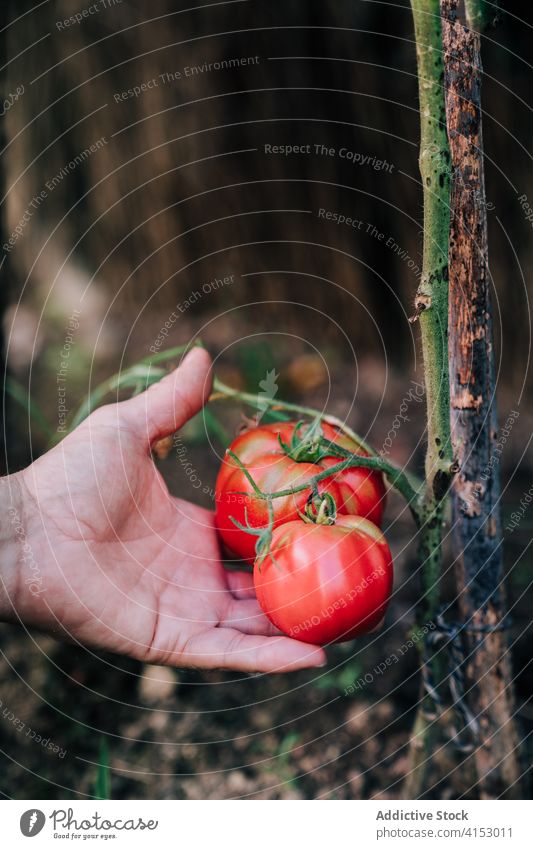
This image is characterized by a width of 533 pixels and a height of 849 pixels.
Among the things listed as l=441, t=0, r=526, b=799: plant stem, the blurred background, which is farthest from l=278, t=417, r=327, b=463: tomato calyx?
the blurred background

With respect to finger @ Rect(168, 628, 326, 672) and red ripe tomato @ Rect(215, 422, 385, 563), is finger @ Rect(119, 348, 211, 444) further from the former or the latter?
finger @ Rect(168, 628, 326, 672)

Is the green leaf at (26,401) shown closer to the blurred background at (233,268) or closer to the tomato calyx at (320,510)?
the blurred background at (233,268)

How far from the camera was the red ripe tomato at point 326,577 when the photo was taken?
572 millimetres

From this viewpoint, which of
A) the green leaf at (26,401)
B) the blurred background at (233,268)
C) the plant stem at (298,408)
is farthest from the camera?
the blurred background at (233,268)

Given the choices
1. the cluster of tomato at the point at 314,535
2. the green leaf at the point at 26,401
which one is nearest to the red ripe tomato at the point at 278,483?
the cluster of tomato at the point at 314,535

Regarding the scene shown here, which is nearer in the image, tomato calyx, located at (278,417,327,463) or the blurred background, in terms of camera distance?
tomato calyx, located at (278,417,327,463)

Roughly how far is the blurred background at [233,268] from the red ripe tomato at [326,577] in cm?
41

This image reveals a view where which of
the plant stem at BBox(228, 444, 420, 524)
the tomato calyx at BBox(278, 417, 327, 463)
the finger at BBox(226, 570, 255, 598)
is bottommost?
the finger at BBox(226, 570, 255, 598)

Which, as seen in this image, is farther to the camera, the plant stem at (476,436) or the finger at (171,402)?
the finger at (171,402)

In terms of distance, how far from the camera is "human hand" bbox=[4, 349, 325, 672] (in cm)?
67

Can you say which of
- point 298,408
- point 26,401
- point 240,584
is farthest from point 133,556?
point 26,401

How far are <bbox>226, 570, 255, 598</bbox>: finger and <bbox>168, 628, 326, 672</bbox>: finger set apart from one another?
8cm

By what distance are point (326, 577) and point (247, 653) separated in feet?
0.36

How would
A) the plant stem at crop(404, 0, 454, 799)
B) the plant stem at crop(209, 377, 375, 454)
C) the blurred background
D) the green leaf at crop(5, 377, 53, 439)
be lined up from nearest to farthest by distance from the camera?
the plant stem at crop(404, 0, 454, 799), the plant stem at crop(209, 377, 375, 454), the green leaf at crop(5, 377, 53, 439), the blurred background
